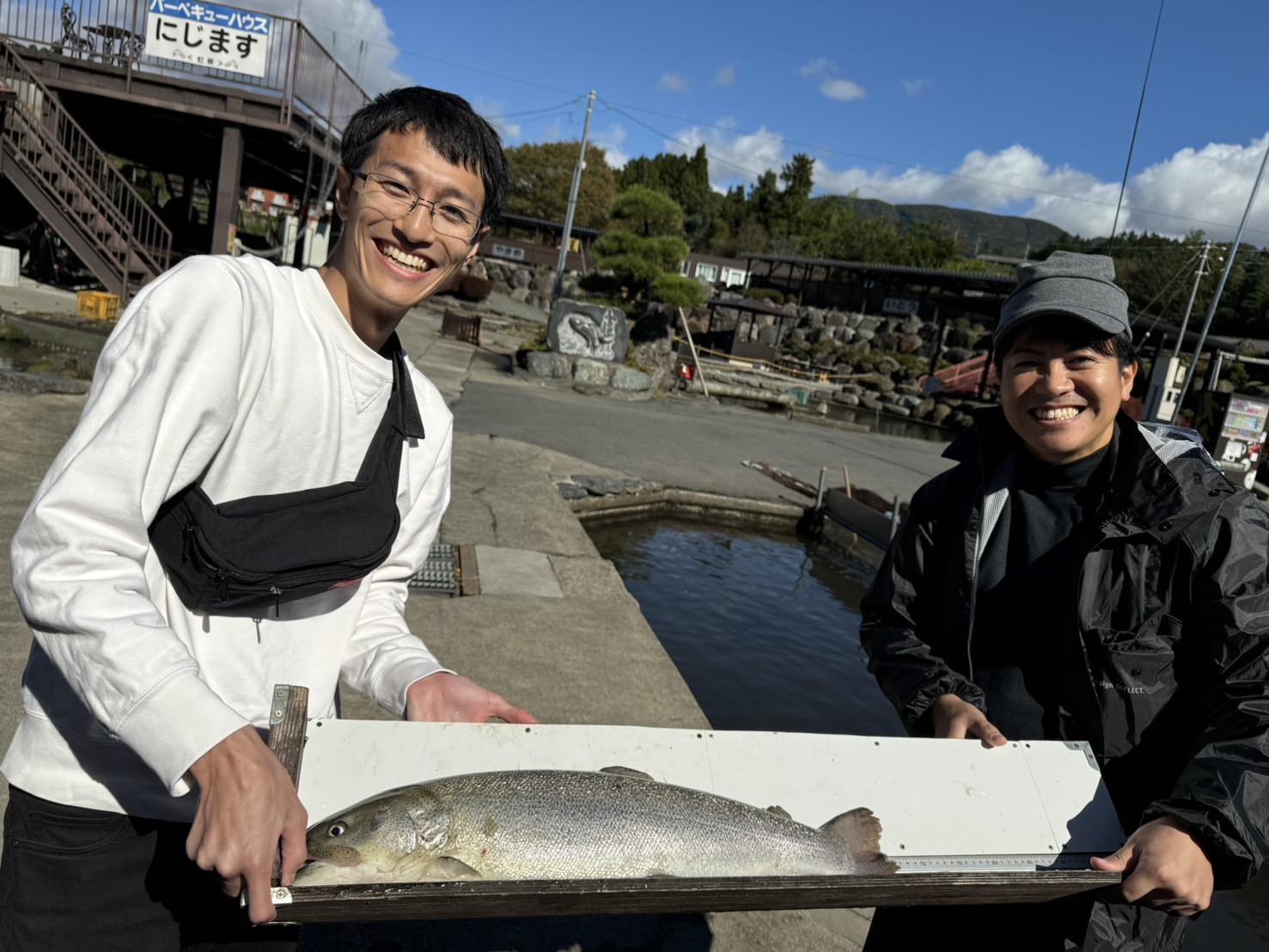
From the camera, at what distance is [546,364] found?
22.9 meters

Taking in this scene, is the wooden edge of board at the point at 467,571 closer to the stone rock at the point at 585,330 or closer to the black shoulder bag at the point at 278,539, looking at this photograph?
the black shoulder bag at the point at 278,539

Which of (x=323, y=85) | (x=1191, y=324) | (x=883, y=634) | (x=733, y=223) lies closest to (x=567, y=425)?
(x=323, y=85)

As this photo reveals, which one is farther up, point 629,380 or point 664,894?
point 664,894

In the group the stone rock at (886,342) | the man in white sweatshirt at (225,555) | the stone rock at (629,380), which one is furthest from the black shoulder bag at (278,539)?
the stone rock at (886,342)

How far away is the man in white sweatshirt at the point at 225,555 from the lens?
1.36 metres

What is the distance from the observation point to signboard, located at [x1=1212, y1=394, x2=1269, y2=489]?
1900 cm

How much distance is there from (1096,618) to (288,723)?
1.89 metres

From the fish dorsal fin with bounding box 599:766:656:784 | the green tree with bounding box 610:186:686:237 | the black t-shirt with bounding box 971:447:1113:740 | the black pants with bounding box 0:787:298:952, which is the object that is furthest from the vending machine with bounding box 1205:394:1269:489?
the black pants with bounding box 0:787:298:952

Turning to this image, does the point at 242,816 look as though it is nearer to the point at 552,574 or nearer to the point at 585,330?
the point at 552,574

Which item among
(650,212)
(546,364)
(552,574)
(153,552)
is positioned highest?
(650,212)

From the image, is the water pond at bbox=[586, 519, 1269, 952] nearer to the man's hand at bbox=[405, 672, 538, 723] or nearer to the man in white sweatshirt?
the man's hand at bbox=[405, 672, 538, 723]

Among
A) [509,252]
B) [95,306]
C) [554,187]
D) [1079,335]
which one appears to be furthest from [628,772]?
[554,187]

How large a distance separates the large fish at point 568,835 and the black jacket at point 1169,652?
2.21 feet

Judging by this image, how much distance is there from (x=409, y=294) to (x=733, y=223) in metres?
92.0
